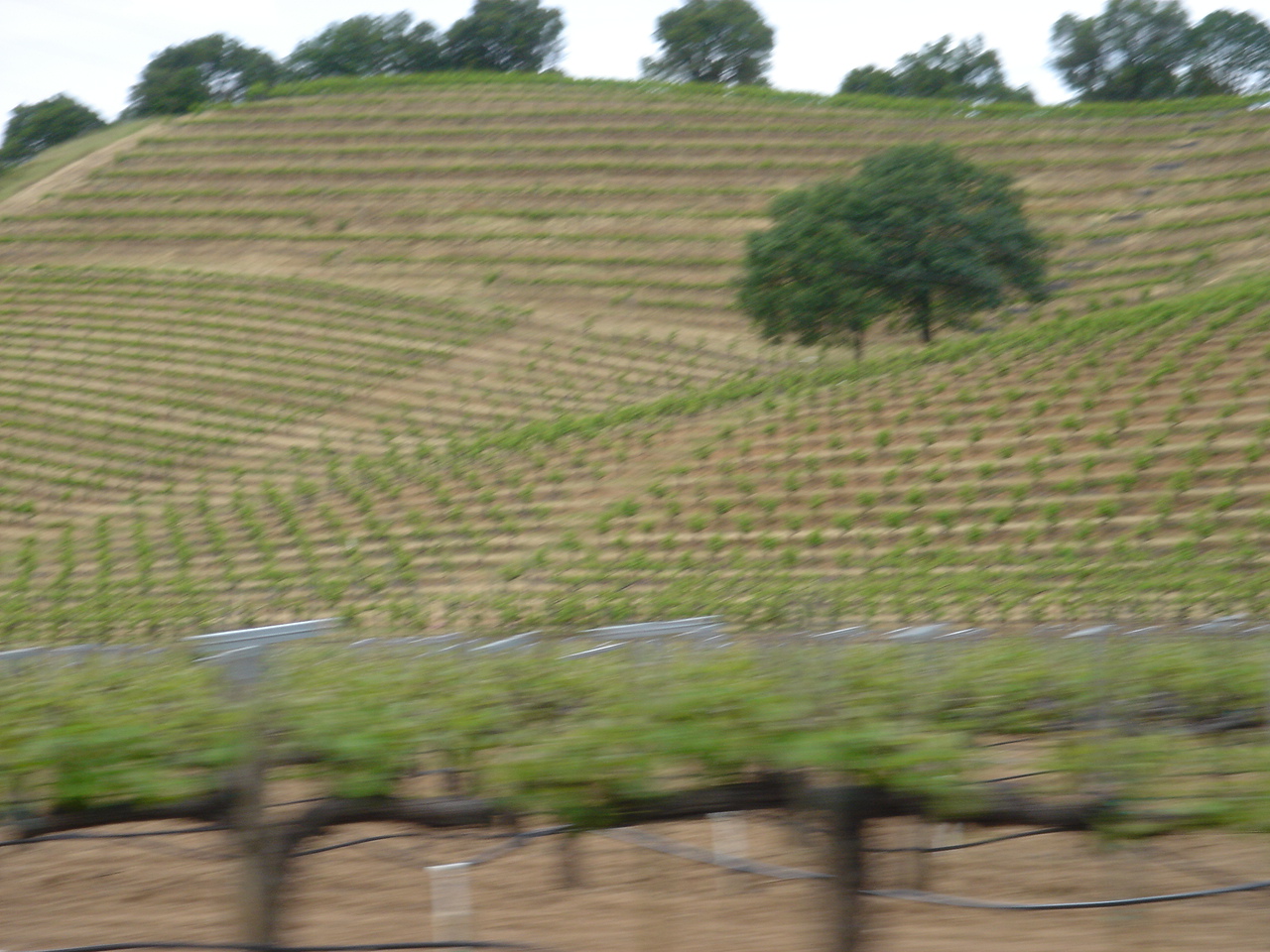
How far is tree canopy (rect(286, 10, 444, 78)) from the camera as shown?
77.4 metres

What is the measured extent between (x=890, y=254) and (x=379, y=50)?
5581 centimetres

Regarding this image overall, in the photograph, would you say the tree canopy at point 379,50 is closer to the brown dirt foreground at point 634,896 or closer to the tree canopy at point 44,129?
the tree canopy at point 44,129

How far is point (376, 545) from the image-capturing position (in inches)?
804

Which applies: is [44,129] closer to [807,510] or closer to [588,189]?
[588,189]

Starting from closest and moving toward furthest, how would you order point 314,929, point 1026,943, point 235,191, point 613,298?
1. point 1026,943
2. point 314,929
3. point 613,298
4. point 235,191

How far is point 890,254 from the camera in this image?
3145cm

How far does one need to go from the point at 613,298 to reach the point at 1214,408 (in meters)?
22.9

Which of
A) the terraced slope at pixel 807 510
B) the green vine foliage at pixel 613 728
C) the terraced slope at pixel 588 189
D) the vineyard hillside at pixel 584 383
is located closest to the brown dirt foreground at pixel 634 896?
the green vine foliage at pixel 613 728

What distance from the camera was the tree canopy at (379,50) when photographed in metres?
77.4

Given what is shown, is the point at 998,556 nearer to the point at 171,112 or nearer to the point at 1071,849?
the point at 1071,849

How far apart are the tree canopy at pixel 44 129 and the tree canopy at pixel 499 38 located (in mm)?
23625

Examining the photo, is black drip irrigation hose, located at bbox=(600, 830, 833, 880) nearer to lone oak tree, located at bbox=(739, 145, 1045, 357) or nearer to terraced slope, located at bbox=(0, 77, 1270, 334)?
lone oak tree, located at bbox=(739, 145, 1045, 357)

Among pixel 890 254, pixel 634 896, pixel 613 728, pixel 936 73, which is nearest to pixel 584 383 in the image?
pixel 890 254

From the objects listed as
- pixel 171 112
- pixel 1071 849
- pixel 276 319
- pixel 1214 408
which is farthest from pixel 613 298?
pixel 171 112
